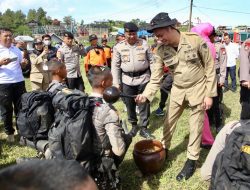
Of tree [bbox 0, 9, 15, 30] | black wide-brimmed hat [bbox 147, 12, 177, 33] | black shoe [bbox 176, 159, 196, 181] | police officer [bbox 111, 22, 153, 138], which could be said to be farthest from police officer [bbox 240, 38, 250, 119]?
tree [bbox 0, 9, 15, 30]

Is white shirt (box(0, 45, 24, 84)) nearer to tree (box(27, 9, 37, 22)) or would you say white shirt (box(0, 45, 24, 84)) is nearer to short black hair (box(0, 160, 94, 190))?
short black hair (box(0, 160, 94, 190))

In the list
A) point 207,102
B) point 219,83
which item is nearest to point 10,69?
point 207,102

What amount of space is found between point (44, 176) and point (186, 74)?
323 cm

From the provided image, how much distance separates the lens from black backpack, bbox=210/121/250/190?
2246mm

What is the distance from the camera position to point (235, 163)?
2.28m

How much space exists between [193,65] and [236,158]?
1793mm

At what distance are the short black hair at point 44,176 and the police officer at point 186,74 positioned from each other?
2.95 meters

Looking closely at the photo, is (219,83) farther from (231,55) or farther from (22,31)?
(22,31)

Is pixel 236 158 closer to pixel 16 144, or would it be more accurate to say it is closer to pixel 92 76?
pixel 92 76

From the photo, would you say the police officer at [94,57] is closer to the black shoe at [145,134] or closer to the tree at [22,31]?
the black shoe at [145,134]

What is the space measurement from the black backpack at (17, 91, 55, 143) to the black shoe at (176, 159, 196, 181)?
5.93 ft

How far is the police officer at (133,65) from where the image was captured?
5457 mm

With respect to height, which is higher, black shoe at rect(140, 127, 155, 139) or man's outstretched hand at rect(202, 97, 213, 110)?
man's outstretched hand at rect(202, 97, 213, 110)

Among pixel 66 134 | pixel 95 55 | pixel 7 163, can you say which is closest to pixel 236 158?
pixel 66 134
